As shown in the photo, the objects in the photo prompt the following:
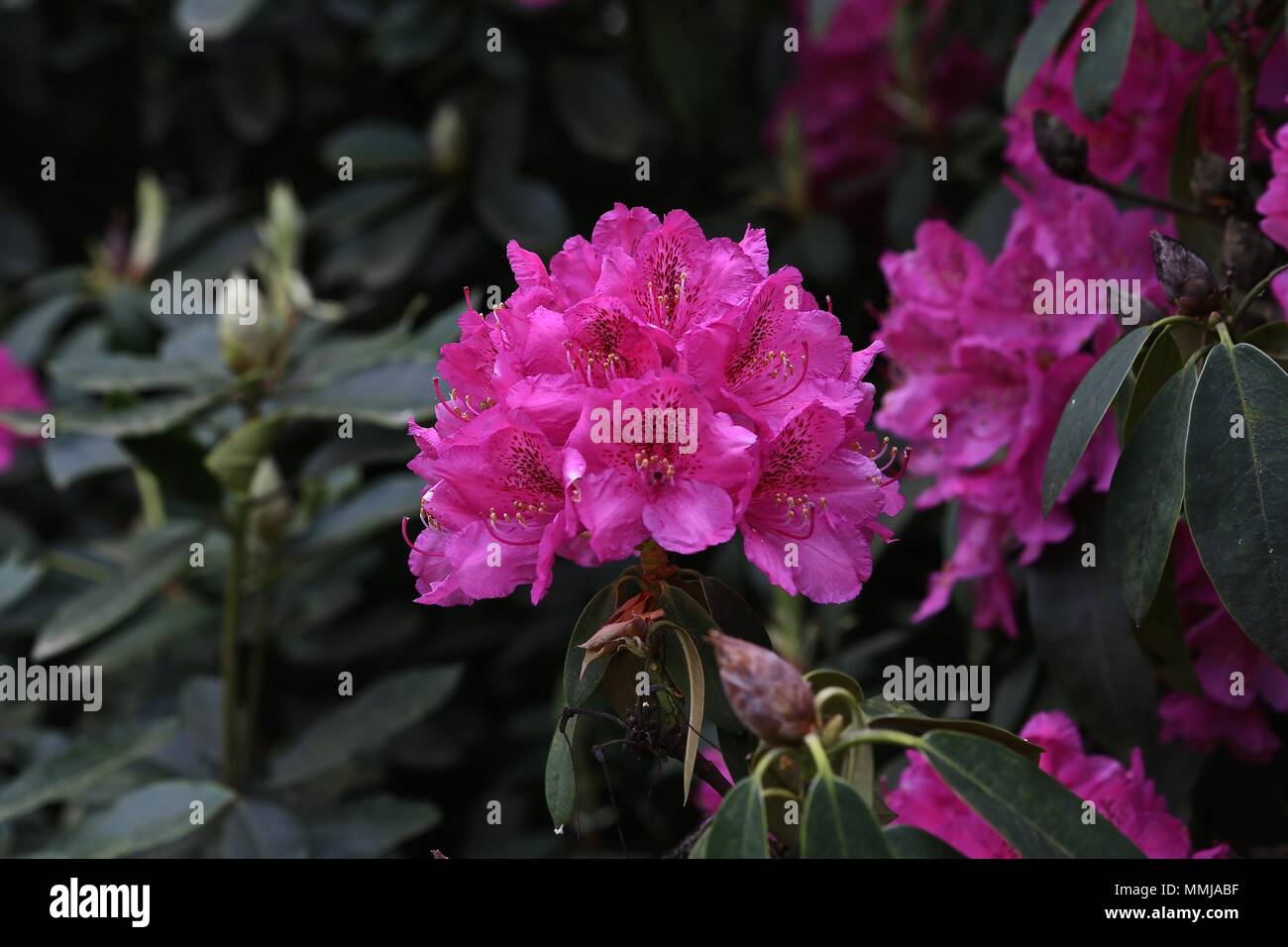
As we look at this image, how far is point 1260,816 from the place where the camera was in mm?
1136

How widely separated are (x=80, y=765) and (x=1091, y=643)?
1.07 meters

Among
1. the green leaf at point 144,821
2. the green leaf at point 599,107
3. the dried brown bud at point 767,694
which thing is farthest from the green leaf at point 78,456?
the dried brown bud at point 767,694

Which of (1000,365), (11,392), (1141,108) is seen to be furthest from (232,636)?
(1141,108)

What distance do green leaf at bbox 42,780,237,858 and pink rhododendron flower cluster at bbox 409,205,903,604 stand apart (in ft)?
2.23

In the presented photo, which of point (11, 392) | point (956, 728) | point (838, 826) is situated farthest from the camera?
point (11, 392)

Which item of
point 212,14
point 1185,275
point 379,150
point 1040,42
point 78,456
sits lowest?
point 78,456

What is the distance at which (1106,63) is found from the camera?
44.4 inches

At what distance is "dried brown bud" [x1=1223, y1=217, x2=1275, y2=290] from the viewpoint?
1032mm

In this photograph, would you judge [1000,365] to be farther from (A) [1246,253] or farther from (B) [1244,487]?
(B) [1244,487]

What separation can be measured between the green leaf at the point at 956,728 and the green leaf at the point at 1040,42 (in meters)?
0.67

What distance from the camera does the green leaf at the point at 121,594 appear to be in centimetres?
142

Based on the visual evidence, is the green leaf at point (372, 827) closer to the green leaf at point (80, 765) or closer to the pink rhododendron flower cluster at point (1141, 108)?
the green leaf at point (80, 765)

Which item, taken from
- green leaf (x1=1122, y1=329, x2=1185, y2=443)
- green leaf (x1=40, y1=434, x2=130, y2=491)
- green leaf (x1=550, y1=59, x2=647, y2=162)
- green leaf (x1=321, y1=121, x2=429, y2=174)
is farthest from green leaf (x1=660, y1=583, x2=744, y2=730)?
green leaf (x1=321, y1=121, x2=429, y2=174)

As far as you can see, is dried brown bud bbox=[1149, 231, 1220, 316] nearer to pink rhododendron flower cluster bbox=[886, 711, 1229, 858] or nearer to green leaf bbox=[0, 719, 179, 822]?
pink rhododendron flower cluster bbox=[886, 711, 1229, 858]
